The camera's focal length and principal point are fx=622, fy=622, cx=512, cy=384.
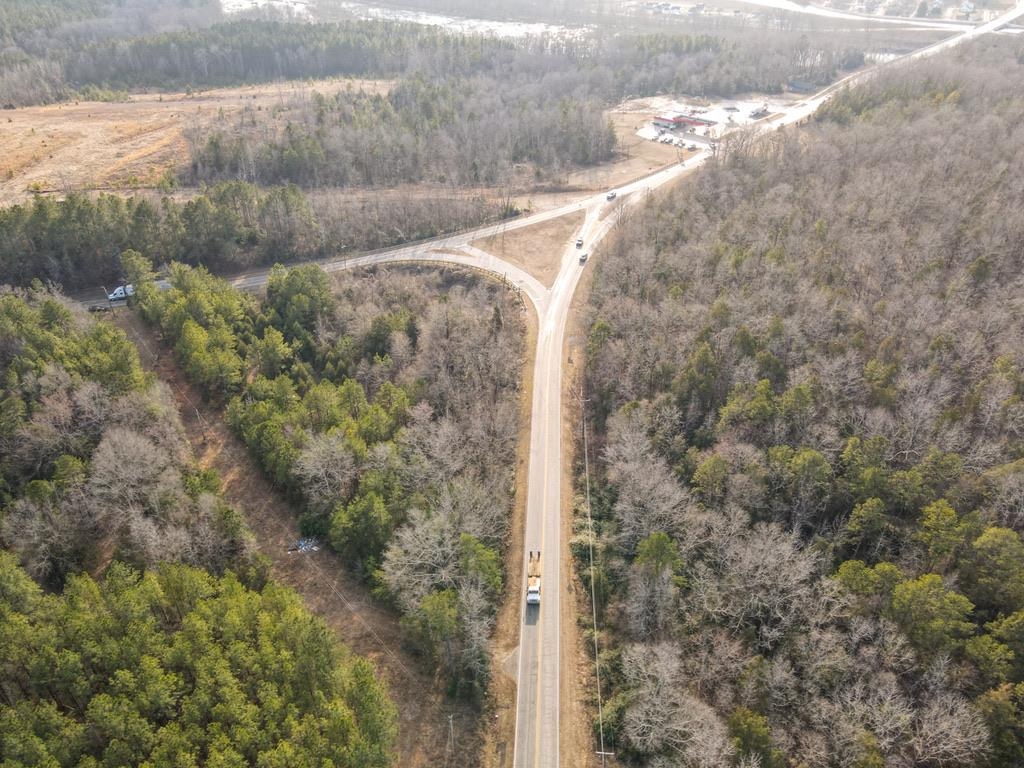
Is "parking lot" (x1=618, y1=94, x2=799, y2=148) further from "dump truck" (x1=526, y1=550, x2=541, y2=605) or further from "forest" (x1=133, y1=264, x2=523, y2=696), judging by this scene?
"dump truck" (x1=526, y1=550, x2=541, y2=605)

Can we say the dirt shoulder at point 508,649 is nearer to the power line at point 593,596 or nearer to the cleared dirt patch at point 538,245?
the power line at point 593,596

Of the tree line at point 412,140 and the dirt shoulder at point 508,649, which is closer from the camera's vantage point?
the dirt shoulder at point 508,649

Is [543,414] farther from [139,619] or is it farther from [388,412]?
[139,619]

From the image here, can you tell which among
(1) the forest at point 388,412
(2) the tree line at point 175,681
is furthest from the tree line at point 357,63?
(2) the tree line at point 175,681

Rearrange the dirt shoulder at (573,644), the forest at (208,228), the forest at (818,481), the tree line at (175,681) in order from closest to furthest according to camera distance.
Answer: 1. the tree line at (175,681)
2. the forest at (818,481)
3. the dirt shoulder at (573,644)
4. the forest at (208,228)

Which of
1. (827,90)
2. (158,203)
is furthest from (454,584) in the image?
(827,90)

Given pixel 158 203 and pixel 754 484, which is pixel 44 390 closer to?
pixel 158 203
